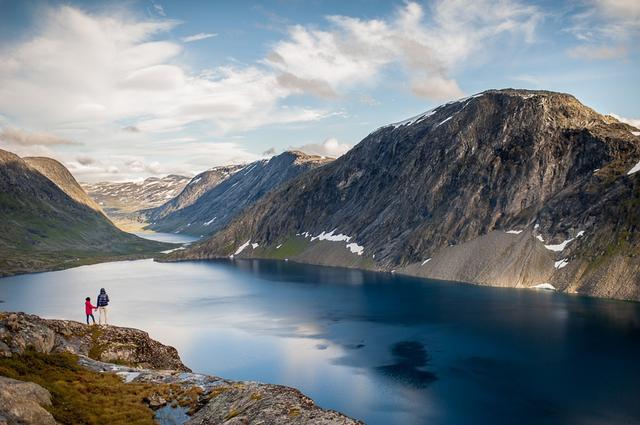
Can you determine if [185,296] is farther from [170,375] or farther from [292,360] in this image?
[170,375]

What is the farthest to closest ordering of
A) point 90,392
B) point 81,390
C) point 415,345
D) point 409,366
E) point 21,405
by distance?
point 415,345
point 409,366
point 90,392
point 81,390
point 21,405

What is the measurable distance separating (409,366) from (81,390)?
2275 inches

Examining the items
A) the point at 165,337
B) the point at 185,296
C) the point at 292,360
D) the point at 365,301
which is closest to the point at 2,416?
the point at 292,360

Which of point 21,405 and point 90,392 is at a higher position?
point 21,405

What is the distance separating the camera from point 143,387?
39375mm

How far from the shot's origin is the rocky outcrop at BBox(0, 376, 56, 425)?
27266mm

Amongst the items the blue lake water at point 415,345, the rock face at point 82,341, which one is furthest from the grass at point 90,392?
the blue lake water at point 415,345

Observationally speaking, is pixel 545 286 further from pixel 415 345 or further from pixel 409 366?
pixel 409 366

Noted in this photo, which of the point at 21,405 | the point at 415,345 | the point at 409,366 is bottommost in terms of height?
the point at 409,366

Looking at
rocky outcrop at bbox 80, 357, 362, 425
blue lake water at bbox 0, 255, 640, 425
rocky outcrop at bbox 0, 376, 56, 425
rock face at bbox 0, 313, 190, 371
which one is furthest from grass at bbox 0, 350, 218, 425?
blue lake water at bbox 0, 255, 640, 425

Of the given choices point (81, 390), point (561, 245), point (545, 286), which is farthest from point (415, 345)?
point (561, 245)

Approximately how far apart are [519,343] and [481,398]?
30196 millimetres

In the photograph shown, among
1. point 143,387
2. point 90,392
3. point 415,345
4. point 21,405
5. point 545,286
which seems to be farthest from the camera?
point 545,286

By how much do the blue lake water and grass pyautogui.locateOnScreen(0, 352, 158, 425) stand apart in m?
32.0
